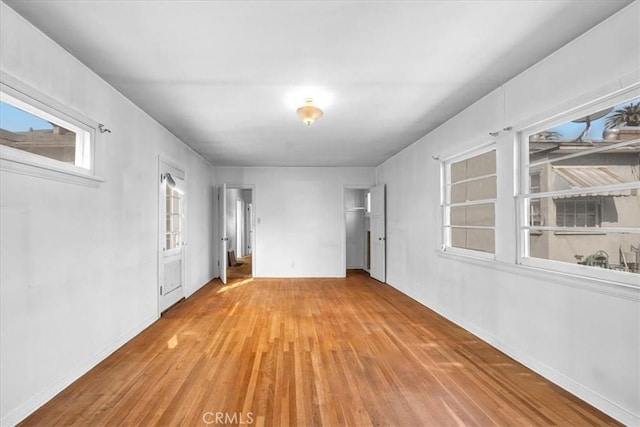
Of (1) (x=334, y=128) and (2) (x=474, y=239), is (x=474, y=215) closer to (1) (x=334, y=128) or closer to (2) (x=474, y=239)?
(2) (x=474, y=239)

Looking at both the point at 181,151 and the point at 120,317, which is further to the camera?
the point at 181,151

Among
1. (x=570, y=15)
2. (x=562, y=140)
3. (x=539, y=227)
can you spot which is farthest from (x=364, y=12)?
(x=539, y=227)

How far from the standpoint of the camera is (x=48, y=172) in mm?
2176

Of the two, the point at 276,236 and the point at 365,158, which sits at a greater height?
the point at 365,158

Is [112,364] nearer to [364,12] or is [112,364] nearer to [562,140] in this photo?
[364,12]

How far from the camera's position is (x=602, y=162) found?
218cm

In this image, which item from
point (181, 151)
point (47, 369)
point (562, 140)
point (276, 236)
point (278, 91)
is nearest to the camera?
point (47, 369)

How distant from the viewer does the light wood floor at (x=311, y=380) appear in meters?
1.98

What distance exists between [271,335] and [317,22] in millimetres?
2969

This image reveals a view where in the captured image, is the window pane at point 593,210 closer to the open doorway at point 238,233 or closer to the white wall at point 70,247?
the white wall at point 70,247

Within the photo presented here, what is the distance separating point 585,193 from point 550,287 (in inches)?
29.6

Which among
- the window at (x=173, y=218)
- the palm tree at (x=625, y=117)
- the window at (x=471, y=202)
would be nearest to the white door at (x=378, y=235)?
the window at (x=471, y=202)

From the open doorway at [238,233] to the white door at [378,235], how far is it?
2804 mm

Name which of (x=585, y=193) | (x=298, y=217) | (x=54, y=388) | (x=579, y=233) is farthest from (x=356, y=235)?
(x=54, y=388)
